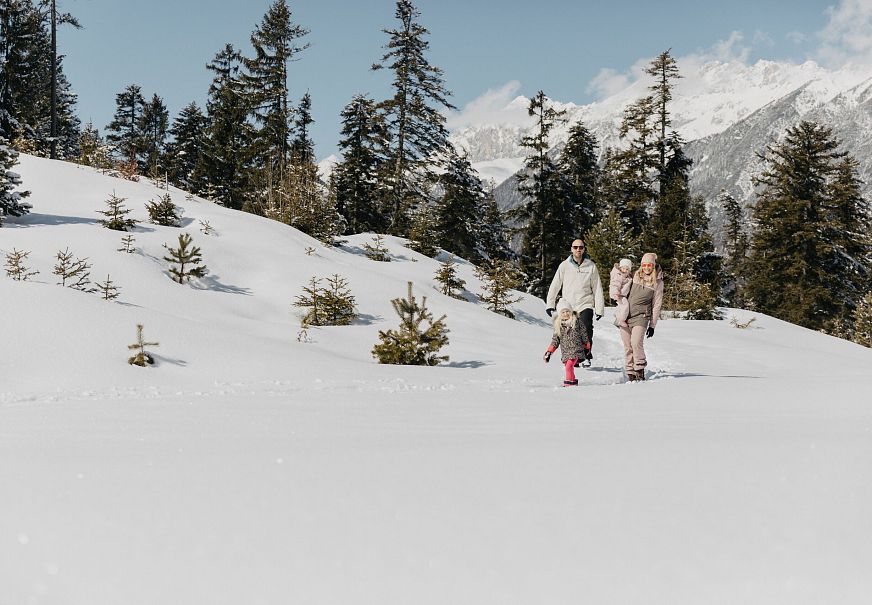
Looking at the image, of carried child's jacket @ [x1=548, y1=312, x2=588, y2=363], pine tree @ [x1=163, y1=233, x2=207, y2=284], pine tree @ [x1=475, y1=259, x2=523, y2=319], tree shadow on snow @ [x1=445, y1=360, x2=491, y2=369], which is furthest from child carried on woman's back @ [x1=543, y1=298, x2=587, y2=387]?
pine tree @ [x1=475, y1=259, x2=523, y2=319]

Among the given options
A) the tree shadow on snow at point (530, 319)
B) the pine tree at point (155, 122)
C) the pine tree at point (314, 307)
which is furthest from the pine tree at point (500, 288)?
the pine tree at point (155, 122)

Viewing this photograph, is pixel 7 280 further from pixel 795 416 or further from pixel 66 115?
pixel 66 115

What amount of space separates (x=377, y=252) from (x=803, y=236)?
26.5 m

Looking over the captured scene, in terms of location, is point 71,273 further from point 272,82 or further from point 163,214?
point 272,82

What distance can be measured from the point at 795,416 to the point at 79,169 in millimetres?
→ 21596

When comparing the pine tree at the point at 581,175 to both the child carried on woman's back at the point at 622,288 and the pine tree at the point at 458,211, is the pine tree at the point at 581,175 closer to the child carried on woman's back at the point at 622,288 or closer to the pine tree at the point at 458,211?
the pine tree at the point at 458,211

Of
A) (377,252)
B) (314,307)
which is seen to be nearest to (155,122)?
(377,252)

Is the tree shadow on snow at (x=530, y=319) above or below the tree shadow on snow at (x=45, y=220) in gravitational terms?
below

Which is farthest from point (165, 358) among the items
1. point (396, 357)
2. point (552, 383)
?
point (552, 383)

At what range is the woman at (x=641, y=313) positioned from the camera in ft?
27.2

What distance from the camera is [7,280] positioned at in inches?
351

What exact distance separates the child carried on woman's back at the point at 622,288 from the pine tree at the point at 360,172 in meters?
27.2

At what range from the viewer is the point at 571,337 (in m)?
8.02

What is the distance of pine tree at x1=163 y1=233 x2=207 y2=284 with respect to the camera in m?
12.6
